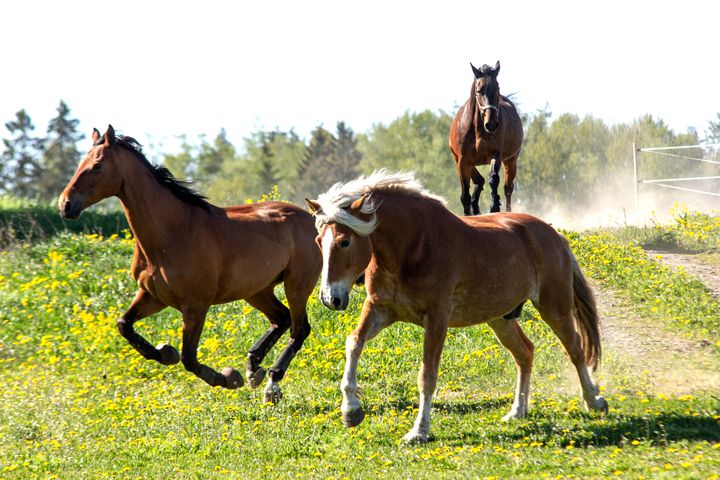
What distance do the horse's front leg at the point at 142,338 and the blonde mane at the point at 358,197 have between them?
116 inches

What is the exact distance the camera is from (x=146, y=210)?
8.96 meters

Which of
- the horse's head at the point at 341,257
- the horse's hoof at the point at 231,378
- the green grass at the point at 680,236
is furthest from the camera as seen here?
the green grass at the point at 680,236

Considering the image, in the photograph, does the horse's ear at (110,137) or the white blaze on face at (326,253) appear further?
the horse's ear at (110,137)

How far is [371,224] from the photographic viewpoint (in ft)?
23.2

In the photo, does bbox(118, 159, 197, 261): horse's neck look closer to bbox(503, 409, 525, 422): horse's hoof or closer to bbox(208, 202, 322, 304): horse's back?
bbox(208, 202, 322, 304): horse's back

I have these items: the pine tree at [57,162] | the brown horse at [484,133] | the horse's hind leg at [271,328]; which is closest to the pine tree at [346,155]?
the pine tree at [57,162]

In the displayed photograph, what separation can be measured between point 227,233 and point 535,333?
4.94m

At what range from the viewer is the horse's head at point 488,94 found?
1388cm

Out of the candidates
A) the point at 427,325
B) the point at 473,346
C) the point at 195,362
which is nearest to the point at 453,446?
the point at 427,325

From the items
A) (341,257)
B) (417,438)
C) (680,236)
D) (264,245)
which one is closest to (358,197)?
(341,257)

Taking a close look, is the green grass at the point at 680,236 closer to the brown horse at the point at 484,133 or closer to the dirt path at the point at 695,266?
the dirt path at the point at 695,266

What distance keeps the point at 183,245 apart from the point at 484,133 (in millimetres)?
6989

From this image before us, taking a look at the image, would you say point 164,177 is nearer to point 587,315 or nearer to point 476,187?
point 587,315

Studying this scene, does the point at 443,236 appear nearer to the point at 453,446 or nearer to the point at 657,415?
the point at 453,446
